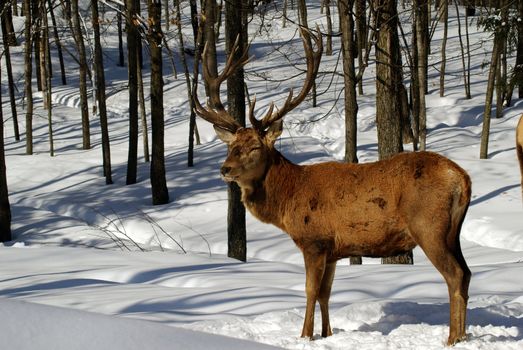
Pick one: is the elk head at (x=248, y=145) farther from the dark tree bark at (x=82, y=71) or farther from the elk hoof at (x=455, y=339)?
the dark tree bark at (x=82, y=71)

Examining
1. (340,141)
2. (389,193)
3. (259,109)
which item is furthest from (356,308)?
(259,109)

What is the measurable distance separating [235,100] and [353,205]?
5902 millimetres

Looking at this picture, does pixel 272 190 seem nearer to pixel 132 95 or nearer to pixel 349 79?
pixel 349 79

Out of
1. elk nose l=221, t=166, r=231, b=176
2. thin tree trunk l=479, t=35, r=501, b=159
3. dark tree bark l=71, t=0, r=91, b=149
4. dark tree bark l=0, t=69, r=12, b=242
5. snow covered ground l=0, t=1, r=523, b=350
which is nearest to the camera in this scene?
snow covered ground l=0, t=1, r=523, b=350

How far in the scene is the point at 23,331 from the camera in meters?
2.57

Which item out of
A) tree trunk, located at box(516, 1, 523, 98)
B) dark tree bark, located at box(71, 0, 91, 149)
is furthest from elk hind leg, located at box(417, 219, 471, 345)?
dark tree bark, located at box(71, 0, 91, 149)

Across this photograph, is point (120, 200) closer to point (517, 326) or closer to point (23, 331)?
point (517, 326)

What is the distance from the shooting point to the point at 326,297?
6.14 metres

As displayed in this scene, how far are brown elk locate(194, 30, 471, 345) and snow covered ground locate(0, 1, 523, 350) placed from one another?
0.48 meters

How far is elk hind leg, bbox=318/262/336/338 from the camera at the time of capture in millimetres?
6004

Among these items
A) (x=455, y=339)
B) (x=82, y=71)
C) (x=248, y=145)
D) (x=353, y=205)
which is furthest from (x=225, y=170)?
(x=82, y=71)

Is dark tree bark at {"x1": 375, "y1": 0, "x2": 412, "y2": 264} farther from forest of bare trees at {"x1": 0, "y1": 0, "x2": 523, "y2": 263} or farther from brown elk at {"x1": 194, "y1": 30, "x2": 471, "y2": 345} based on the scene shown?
brown elk at {"x1": 194, "y1": 30, "x2": 471, "y2": 345}

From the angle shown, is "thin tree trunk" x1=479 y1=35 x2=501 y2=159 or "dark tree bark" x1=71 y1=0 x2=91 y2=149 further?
"dark tree bark" x1=71 y1=0 x2=91 y2=149

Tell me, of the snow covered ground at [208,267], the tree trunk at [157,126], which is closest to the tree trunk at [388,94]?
the snow covered ground at [208,267]
